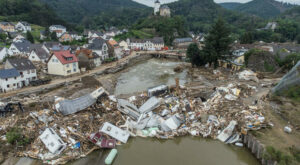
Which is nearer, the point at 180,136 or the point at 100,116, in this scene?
the point at 180,136

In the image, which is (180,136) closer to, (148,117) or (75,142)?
(148,117)

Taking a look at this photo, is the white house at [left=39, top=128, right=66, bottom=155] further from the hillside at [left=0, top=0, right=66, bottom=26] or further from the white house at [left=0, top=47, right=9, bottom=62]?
the hillside at [left=0, top=0, right=66, bottom=26]

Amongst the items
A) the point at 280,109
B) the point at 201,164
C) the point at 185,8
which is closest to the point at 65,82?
the point at 201,164

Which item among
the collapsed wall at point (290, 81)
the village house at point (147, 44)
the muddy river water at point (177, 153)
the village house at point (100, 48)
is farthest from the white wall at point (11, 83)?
the village house at point (147, 44)

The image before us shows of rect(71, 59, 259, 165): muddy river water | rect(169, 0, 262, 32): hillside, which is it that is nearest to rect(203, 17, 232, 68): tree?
rect(71, 59, 259, 165): muddy river water

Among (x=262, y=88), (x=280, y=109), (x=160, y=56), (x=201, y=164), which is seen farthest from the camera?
(x=160, y=56)

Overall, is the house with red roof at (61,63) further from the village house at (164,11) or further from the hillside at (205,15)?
the hillside at (205,15)

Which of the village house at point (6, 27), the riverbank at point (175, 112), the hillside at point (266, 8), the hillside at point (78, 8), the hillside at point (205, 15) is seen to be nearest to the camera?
the riverbank at point (175, 112)
